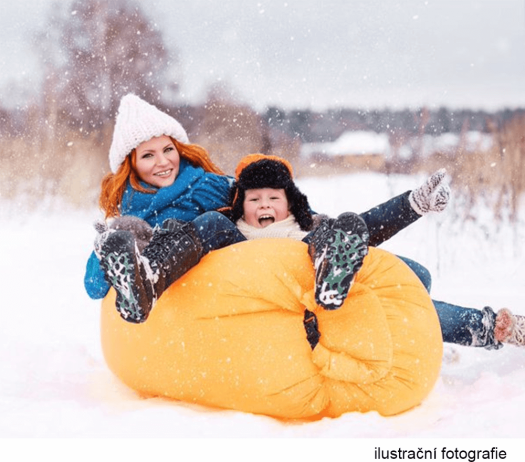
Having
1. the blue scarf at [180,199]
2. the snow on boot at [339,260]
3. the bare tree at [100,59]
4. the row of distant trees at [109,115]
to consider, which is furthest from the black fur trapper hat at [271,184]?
the bare tree at [100,59]

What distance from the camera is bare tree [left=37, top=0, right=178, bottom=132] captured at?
3967 mm

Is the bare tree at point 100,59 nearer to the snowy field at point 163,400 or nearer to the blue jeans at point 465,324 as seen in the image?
the snowy field at point 163,400

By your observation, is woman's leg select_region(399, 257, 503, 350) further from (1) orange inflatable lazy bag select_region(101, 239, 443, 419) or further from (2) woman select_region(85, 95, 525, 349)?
(1) orange inflatable lazy bag select_region(101, 239, 443, 419)

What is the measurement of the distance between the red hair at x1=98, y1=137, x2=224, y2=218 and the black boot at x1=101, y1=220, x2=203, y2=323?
61cm

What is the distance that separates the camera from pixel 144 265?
1.57 meters

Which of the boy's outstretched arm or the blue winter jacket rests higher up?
the blue winter jacket

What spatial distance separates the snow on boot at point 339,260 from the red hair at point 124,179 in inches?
36.3

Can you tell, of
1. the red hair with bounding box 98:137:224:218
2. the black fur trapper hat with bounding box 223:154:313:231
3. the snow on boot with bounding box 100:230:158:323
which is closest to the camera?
the snow on boot with bounding box 100:230:158:323

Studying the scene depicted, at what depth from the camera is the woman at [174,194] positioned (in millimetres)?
2061

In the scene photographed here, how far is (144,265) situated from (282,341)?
0.38 metres

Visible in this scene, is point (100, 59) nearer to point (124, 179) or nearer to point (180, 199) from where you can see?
point (124, 179)

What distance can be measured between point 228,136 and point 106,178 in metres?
1.64

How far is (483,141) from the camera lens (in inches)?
146

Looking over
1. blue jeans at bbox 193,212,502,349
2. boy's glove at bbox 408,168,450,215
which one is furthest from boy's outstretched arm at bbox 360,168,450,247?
blue jeans at bbox 193,212,502,349
